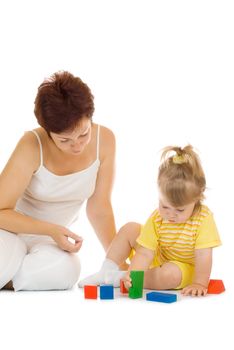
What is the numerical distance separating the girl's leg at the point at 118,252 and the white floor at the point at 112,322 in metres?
0.16

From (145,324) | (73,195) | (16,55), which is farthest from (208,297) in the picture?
(16,55)

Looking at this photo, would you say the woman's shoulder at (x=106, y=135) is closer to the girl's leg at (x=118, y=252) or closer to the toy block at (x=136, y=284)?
the girl's leg at (x=118, y=252)

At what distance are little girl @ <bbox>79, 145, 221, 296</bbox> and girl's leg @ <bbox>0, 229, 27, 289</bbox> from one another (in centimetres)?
26

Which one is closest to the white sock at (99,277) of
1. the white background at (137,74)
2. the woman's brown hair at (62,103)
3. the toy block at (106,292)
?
the toy block at (106,292)

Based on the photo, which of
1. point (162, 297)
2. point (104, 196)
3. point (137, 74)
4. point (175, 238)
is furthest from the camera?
point (137, 74)

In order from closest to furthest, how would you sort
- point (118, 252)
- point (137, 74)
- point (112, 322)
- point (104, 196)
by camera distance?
point (112, 322)
point (118, 252)
point (104, 196)
point (137, 74)

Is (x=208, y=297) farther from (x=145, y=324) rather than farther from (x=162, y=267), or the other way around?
(x=145, y=324)

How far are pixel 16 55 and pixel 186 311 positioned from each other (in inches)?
87.6

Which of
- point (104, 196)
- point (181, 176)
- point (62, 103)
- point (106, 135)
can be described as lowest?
point (104, 196)

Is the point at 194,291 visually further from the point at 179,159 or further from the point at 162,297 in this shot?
the point at 179,159

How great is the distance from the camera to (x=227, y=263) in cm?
328

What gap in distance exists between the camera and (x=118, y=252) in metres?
2.71

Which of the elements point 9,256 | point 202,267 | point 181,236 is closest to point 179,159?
point 181,236

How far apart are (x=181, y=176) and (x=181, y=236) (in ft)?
0.78
